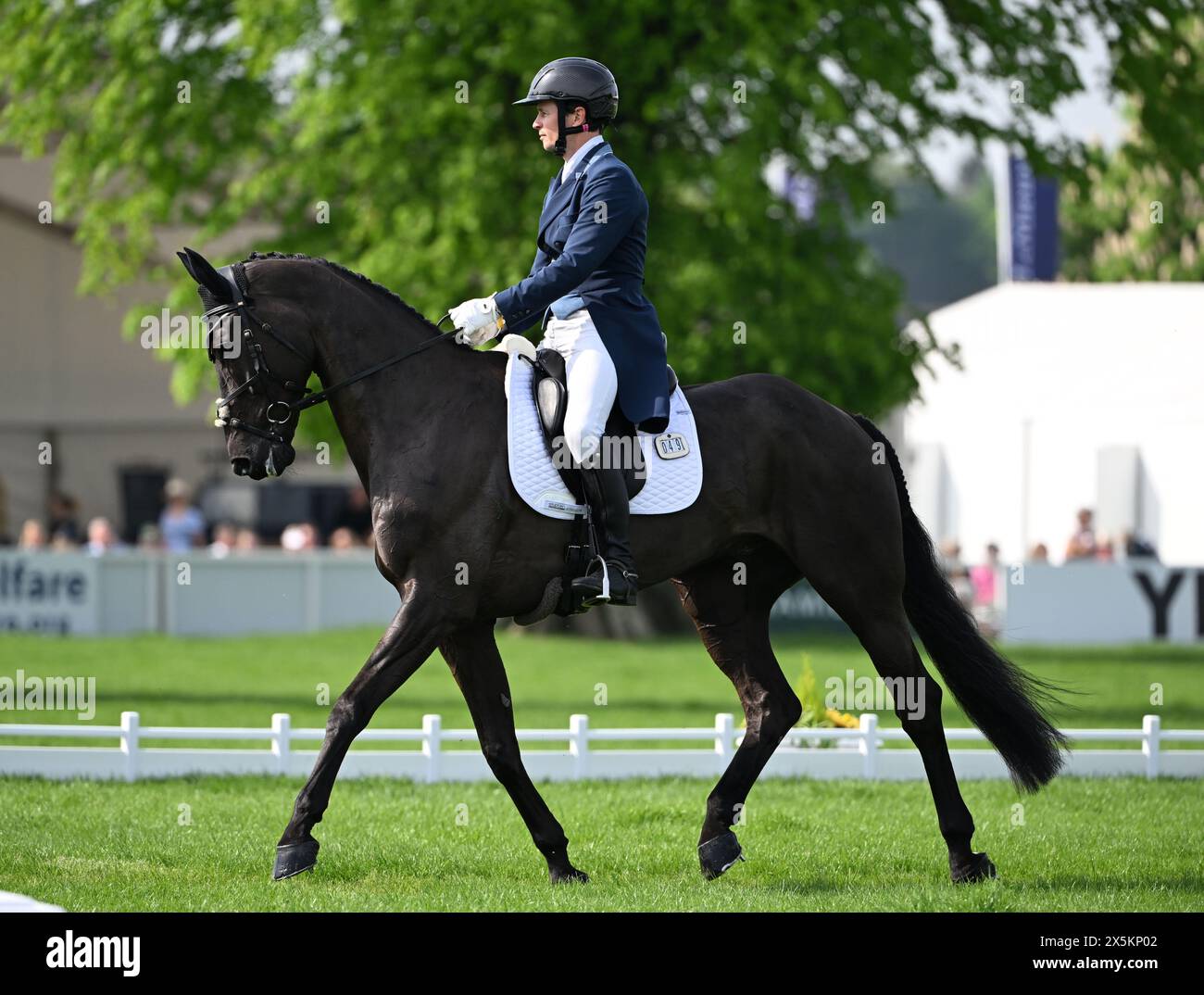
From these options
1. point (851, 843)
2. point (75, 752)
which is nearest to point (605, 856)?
point (851, 843)

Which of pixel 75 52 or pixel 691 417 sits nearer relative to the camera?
pixel 691 417

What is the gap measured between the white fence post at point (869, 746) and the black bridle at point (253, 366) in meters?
4.92

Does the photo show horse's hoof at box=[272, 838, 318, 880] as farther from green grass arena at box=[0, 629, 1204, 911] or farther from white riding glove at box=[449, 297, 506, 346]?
white riding glove at box=[449, 297, 506, 346]

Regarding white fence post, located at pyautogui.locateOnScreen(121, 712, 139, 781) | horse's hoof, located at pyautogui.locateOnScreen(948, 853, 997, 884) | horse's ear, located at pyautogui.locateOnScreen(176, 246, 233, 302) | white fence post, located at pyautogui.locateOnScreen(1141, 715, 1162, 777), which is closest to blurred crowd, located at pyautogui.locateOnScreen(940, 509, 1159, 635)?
white fence post, located at pyautogui.locateOnScreen(1141, 715, 1162, 777)

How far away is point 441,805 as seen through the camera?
9.32 m

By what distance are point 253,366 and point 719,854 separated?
2.94m

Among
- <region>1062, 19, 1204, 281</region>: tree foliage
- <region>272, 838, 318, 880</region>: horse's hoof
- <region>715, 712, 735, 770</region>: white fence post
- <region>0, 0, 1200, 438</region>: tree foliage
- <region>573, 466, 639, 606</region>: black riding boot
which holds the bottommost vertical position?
<region>272, 838, 318, 880</region>: horse's hoof

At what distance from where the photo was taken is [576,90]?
23.3 feet

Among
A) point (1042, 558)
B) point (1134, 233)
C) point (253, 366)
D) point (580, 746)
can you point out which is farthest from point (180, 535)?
point (1134, 233)

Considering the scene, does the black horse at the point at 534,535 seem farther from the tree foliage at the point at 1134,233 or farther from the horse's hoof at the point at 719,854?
the tree foliage at the point at 1134,233

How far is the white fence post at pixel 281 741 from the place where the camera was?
10.4 m

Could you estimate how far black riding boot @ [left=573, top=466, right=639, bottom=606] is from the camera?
22.7 ft

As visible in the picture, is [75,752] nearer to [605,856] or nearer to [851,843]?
[605,856]
